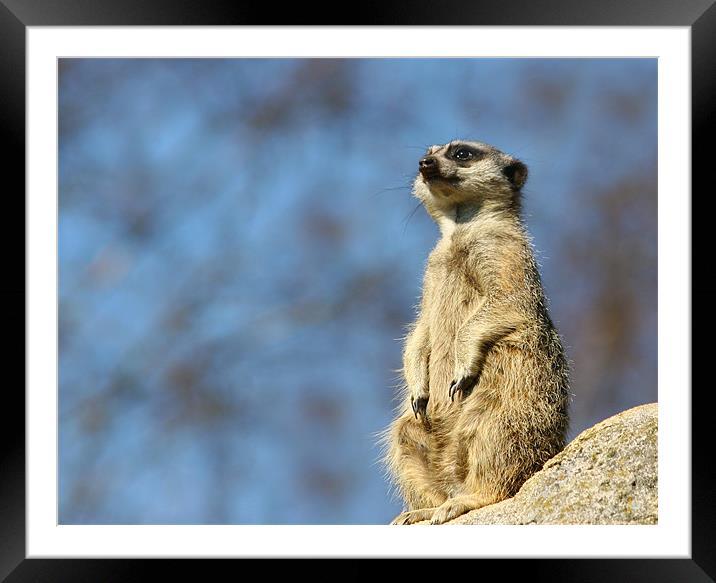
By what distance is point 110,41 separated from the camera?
24.7 ft

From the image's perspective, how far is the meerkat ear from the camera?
8914 millimetres

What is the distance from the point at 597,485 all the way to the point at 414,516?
3.22ft

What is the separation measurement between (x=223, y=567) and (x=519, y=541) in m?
1.42

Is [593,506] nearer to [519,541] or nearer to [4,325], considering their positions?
[519,541]

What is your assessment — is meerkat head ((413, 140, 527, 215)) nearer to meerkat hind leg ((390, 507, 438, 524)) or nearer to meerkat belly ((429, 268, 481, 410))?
meerkat belly ((429, 268, 481, 410))

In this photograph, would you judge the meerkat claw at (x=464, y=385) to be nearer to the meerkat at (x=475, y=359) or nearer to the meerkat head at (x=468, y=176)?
the meerkat at (x=475, y=359)

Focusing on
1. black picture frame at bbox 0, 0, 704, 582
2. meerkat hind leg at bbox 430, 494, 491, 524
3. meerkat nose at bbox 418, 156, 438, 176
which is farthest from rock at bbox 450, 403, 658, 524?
meerkat nose at bbox 418, 156, 438, 176

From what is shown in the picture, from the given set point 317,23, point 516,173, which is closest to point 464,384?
point 516,173

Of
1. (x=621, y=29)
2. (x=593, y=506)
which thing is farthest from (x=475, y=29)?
(x=593, y=506)

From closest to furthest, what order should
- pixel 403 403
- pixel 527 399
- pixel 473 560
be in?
1. pixel 473 560
2. pixel 527 399
3. pixel 403 403

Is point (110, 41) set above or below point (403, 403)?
above

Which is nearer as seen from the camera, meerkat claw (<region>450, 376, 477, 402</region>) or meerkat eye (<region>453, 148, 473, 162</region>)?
meerkat claw (<region>450, 376, 477, 402</region>)

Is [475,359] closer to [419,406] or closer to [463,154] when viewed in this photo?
[419,406]

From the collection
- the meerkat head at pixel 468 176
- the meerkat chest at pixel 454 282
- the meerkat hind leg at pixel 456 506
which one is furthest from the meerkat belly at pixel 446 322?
the meerkat hind leg at pixel 456 506
